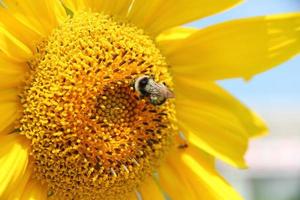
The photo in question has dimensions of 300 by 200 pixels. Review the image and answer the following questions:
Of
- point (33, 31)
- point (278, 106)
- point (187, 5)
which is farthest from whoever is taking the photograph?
point (278, 106)

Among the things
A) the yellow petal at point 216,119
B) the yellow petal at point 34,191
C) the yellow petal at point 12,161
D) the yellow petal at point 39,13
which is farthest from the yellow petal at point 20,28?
the yellow petal at point 216,119

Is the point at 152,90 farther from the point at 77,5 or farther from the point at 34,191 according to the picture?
the point at 34,191

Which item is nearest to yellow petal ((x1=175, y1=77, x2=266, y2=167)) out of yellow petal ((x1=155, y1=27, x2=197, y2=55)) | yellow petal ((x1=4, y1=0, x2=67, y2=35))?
yellow petal ((x1=155, y1=27, x2=197, y2=55))

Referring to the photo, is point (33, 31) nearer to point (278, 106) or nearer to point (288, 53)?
point (288, 53)

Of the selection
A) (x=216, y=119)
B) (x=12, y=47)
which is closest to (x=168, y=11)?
(x=216, y=119)

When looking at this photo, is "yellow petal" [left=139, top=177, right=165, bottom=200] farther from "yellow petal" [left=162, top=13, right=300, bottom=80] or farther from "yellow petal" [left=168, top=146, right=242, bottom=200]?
"yellow petal" [left=162, top=13, right=300, bottom=80]

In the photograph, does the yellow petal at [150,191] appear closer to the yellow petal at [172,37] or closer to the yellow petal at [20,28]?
the yellow petal at [172,37]

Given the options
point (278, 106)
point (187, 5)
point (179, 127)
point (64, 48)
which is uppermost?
point (187, 5)

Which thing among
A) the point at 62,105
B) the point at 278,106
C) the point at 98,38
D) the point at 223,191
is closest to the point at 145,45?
the point at 98,38
